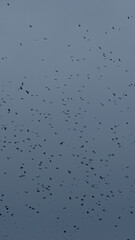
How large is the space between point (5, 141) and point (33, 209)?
635 cm

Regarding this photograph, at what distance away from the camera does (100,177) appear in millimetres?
16844

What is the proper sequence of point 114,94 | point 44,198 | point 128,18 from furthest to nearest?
point 44,198, point 114,94, point 128,18

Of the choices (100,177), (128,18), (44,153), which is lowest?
(100,177)

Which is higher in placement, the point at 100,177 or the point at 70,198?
the point at 70,198

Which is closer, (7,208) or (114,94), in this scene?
(114,94)

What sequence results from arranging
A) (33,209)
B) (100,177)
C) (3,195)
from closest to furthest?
(100,177)
(3,195)
(33,209)

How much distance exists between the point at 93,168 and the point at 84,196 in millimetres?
2297

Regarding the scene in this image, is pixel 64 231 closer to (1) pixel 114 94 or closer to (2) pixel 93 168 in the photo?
(2) pixel 93 168

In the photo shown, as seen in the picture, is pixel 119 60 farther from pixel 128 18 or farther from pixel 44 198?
pixel 44 198

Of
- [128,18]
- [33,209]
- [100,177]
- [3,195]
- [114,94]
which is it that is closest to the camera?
[128,18]

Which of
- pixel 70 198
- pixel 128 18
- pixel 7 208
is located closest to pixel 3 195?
pixel 7 208

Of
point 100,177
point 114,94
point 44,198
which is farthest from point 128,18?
point 44,198

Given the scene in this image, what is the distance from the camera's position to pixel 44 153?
58.4 feet

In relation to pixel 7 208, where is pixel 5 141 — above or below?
above
